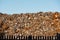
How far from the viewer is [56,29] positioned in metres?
30.6

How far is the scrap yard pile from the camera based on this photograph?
102 feet

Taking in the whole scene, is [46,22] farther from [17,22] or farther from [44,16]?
[17,22]

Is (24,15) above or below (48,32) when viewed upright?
above

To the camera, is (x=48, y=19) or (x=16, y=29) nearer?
(x=16, y=29)

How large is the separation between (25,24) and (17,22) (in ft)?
6.40

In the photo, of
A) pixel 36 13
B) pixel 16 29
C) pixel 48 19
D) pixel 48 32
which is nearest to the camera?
pixel 48 32

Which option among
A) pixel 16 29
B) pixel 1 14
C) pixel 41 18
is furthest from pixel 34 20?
pixel 1 14

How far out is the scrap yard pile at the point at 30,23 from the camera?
31.2 metres

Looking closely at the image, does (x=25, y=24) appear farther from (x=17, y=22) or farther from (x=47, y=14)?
(x=47, y=14)

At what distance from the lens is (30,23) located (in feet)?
114

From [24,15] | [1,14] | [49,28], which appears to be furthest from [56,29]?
[1,14]

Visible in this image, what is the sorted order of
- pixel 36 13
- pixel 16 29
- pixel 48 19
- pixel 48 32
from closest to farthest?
pixel 48 32
pixel 16 29
pixel 48 19
pixel 36 13

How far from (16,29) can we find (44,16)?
564cm

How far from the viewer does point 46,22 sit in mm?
34125
